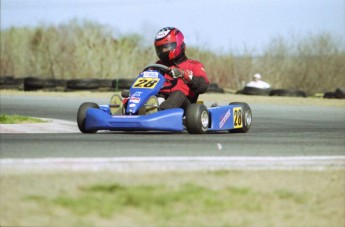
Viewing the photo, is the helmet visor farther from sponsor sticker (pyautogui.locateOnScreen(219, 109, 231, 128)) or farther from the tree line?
the tree line

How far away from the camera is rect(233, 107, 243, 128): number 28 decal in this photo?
1423cm

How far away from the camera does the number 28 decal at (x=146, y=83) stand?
13.2 metres

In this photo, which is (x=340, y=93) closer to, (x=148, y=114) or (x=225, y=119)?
(x=225, y=119)

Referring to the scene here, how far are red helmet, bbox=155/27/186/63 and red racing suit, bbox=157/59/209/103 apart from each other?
0.24 meters

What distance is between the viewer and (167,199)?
703 centimetres

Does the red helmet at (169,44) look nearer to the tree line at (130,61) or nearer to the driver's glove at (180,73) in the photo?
the driver's glove at (180,73)

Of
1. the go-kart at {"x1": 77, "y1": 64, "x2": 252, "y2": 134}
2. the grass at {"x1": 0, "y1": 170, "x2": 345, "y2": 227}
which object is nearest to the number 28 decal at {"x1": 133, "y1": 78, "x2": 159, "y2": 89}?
the go-kart at {"x1": 77, "y1": 64, "x2": 252, "y2": 134}

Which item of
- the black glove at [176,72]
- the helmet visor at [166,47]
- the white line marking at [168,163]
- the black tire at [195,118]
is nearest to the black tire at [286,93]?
the helmet visor at [166,47]

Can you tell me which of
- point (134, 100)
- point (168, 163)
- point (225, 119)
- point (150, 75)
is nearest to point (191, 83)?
point (150, 75)

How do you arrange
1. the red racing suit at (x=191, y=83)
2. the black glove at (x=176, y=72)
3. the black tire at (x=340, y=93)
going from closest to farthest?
1. the black glove at (x=176, y=72)
2. the red racing suit at (x=191, y=83)
3. the black tire at (x=340, y=93)

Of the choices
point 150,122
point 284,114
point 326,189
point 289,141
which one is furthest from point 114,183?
point 284,114

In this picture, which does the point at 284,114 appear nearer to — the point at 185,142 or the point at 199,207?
the point at 185,142

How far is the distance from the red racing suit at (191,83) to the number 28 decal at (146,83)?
30 centimetres

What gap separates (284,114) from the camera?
2191 centimetres
